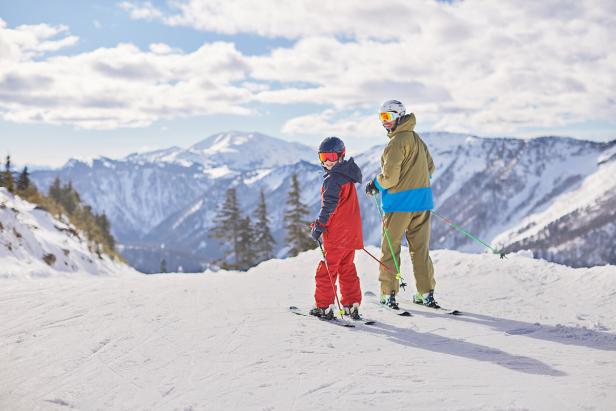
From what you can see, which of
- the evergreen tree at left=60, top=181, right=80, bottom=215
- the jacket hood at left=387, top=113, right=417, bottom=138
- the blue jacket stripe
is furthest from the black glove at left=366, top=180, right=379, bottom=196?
the evergreen tree at left=60, top=181, right=80, bottom=215

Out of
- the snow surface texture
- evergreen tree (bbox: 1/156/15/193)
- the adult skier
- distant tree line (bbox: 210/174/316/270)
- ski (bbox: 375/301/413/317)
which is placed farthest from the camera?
distant tree line (bbox: 210/174/316/270)

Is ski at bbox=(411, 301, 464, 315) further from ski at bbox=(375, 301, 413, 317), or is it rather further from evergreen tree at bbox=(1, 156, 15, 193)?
evergreen tree at bbox=(1, 156, 15, 193)

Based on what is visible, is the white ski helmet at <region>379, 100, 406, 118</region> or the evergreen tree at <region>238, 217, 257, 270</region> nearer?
the white ski helmet at <region>379, 100, 406, 118</region>

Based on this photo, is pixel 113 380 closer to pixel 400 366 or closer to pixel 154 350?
pixel 154 350

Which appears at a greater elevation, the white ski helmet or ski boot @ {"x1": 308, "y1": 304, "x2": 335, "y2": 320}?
the white ski helmet

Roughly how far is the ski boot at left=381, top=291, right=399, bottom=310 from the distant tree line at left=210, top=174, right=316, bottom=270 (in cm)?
2739

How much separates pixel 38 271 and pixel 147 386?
30.9 ft

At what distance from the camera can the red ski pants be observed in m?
6.06

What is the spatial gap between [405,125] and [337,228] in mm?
1734

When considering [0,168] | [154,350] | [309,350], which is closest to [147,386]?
[154,350]

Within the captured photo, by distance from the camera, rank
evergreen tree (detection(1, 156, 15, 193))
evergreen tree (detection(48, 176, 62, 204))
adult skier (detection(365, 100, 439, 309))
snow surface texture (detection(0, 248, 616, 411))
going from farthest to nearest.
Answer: evergreen tree (detection(48, 176, 62, 204))
evergreen tree (detection(1, 156, 15, 193))
adult skier (detection(365, 100, 439, 309))
snow surface texture (detection(0, 248, 616, 411))

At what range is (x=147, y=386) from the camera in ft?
12.0

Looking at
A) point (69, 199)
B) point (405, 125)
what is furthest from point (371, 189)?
point (69, 199)

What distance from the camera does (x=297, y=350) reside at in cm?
454
